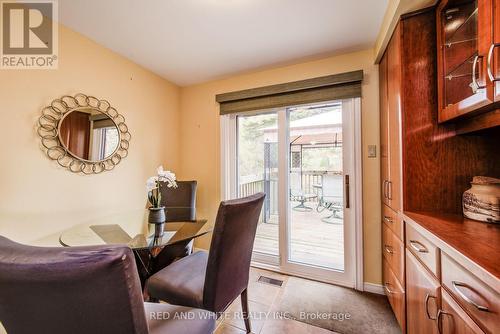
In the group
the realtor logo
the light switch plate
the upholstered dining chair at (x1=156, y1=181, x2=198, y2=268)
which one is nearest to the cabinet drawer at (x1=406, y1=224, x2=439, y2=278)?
the light switch plate

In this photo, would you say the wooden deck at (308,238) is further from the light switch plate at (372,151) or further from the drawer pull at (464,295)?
the drawer pull at (464,295)

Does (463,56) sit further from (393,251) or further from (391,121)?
(393,251)

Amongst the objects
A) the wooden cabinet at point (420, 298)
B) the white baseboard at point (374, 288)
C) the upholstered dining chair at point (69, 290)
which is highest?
the upholstered dining chair at point (69, 290)

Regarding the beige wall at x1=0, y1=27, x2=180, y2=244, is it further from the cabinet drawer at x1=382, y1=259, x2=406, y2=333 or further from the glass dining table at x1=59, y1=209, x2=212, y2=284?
the cabinet drawer at x1=382, y1=259, x2=406, y2=333

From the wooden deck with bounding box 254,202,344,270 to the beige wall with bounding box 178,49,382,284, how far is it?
0.39 meters

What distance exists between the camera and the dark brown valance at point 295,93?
6.43ft

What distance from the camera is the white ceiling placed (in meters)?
1.49

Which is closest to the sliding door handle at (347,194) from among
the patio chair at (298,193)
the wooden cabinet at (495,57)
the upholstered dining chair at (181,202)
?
the patio chair at (298,193)

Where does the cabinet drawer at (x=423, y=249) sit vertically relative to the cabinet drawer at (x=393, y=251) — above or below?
above

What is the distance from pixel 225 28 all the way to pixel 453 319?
2.23 meters

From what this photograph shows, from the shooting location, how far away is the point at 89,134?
186 cm

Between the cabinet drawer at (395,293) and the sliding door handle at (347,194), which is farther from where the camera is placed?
the sliding door handle at (347,194)

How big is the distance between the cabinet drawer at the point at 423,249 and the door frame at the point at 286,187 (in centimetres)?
72

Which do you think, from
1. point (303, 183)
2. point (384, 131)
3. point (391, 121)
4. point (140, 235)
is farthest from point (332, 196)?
point (140, 235)
